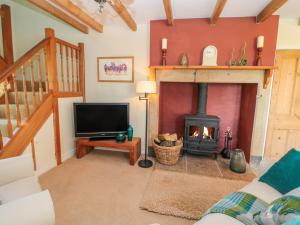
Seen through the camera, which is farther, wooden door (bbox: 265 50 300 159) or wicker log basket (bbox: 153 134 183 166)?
wooden door (bbox: 265 50 300 159)

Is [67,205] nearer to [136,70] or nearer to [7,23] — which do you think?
[136,70]

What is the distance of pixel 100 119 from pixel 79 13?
171 cm

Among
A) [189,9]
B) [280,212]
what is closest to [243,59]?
[189,9]

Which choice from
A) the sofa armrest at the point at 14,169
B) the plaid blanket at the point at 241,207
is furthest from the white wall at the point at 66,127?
the plaid blanket at the point at 241,207

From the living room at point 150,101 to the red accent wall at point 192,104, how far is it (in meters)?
0.02

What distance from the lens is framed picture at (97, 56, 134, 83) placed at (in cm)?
333

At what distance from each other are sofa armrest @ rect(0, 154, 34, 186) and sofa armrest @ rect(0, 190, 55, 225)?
2.15 feet

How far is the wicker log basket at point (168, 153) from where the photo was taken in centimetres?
294

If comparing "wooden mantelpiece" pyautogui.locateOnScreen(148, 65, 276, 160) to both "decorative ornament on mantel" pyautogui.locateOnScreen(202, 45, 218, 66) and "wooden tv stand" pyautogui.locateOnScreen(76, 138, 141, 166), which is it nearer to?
"decorative ornament on mantel" pyautogui.locateOnScreen(202, 45, 218, 66)

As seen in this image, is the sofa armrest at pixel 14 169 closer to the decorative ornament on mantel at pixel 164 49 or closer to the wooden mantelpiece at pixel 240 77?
the wooden mantelpiece at pixel 240 77

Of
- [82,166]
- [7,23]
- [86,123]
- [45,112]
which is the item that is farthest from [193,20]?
[7,23]

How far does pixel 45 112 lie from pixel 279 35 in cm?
398

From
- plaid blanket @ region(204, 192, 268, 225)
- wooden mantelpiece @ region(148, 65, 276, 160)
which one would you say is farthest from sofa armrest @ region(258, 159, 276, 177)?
wooden mantelpiece @ region(148, 65, 276, 160)

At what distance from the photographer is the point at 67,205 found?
6.42 feet
